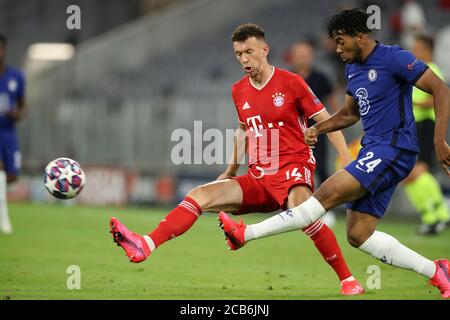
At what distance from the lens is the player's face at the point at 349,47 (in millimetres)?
6598

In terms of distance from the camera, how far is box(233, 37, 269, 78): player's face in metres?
7.23

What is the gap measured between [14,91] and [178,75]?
11.1 metres

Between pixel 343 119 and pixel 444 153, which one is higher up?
pixel 343 119

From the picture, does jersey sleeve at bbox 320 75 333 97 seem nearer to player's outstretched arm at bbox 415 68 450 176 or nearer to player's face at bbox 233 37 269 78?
player's face at bbox 233 37 269 78

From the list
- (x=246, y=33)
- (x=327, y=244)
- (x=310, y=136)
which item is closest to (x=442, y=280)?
(x=327, y=244)

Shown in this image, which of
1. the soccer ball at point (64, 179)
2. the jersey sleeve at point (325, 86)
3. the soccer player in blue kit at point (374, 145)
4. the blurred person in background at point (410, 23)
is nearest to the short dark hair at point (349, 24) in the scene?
the soccer player in blue kit at point (374, 145)

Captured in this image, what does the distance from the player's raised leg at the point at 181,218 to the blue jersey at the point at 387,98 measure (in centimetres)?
116

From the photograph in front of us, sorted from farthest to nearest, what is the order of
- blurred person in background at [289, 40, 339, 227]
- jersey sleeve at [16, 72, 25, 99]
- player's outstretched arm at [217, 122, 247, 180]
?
jersey sleeve at [16, 72, 25, 99], blurred person in background at [289, 40, 339, 227], player's outstretched arm at [217, 122, 247, 180]

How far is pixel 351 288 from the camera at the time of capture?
705 cm

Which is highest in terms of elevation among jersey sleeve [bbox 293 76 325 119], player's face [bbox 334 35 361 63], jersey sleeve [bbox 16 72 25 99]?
jersey sleeve [bbox 16 72 25 99]

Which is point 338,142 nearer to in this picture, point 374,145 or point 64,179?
point 374,145

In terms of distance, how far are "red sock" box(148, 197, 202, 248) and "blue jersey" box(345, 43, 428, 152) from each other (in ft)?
4.53

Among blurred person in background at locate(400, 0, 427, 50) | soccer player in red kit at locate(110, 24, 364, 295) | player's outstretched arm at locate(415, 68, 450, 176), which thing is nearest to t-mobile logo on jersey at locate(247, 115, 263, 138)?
soccer player in red kit at locate(110, 24, 364, 295)

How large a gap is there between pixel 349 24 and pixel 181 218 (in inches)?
72.9
